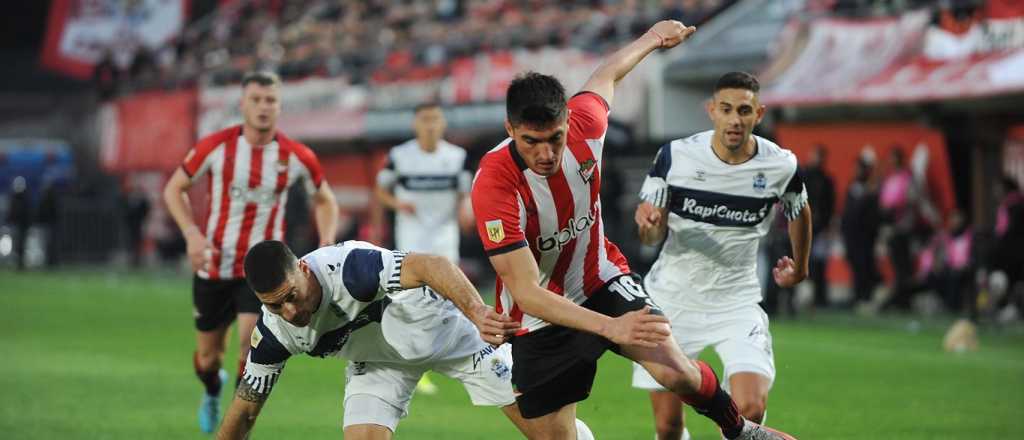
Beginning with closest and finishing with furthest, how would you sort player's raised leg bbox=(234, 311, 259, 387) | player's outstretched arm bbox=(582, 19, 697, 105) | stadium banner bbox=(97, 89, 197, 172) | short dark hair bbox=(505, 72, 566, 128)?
short dark hair bbox=(505, 72, 566, 128), player's outstretched arm bbox=(582, 19, 697, 105), player's raised leg bbox=(234, 311, 259, 387), stadium banner bbox=(97, 89, 197, 172)

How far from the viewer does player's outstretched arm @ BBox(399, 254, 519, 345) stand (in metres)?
5.54

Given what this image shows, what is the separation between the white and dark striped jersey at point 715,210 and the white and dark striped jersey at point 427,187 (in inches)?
224


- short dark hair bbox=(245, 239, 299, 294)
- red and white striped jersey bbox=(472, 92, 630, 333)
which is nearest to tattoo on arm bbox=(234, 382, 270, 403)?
short dark hair bbox=(245, 239, 299, 294)

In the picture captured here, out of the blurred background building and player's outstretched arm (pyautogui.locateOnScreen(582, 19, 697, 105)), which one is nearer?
player's outstretched arm (pyautogui.locateOnScreen(582, 19, 697, 105))

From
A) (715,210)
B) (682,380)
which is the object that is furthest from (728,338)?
(682,380)

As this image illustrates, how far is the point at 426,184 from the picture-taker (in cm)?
1355

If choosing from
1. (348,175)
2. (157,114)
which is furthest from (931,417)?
(157,114)

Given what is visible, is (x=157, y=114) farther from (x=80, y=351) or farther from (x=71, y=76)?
(x=80, y=351)

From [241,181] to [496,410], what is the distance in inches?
98.2

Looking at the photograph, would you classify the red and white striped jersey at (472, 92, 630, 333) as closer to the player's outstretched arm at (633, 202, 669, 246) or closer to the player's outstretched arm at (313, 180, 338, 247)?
the player's outstretched arm at (633, 202, 669, 246)

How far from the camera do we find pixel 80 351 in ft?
49.2

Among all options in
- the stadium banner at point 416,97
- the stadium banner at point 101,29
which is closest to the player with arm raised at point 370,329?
the stadium banner at point 416,97

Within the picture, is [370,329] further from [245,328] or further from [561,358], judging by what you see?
[245,328]

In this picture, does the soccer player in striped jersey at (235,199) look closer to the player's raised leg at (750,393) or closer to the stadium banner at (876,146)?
the player's raised leg at (750,393)
